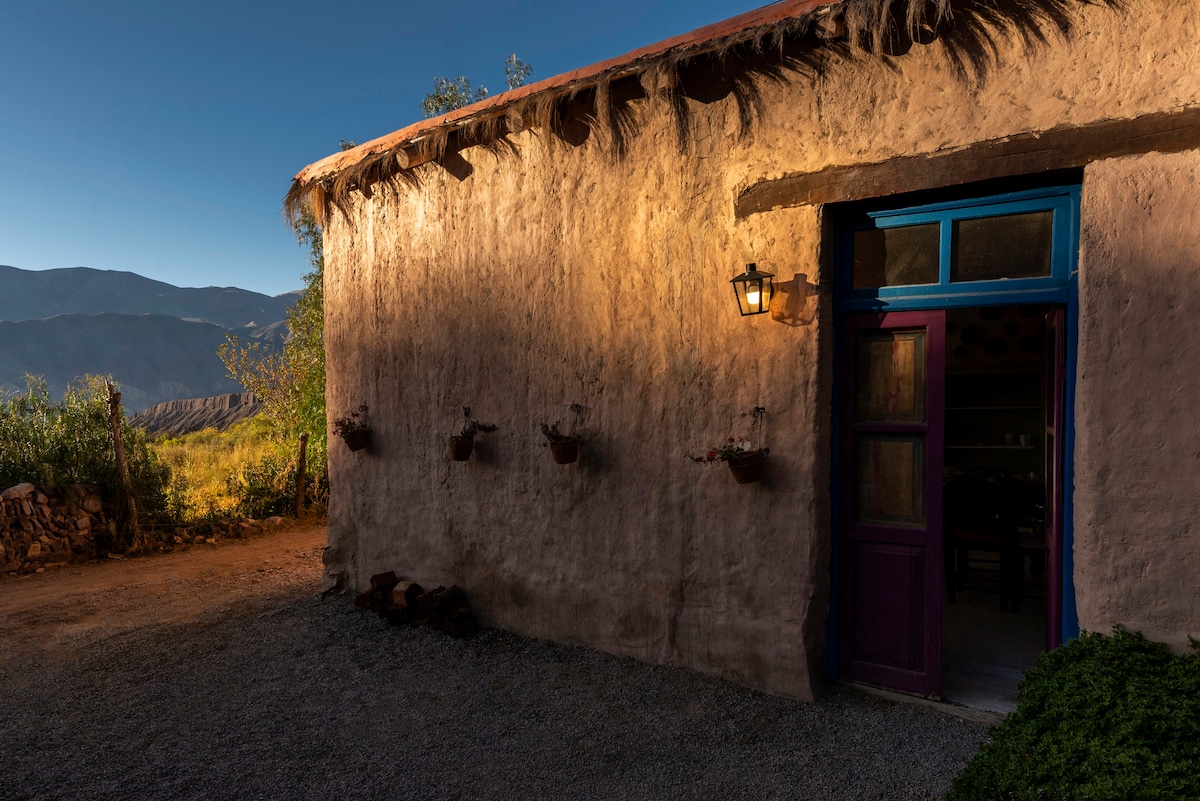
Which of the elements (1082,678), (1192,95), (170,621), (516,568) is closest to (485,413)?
→ (516,568)

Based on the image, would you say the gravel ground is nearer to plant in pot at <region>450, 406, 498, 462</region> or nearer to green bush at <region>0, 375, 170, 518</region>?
plant in pot at <region>450, 406, 498, 462</region>

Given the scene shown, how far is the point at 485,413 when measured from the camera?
4.75 m

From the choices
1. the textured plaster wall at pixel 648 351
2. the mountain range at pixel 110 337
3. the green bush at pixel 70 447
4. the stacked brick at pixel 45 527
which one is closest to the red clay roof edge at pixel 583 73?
the textured plaster wall at pixel 648 351

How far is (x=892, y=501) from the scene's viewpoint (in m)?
3.53

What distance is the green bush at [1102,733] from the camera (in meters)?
2.00

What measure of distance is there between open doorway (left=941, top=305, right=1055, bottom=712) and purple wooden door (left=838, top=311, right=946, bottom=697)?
39 cm

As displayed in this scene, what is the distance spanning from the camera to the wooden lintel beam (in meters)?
2.71

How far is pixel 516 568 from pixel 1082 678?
10.5ft

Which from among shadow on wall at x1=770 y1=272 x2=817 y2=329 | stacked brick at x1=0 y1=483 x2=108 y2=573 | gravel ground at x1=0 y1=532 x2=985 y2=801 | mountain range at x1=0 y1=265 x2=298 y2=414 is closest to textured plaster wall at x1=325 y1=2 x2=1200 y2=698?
shadow on wall at x1=770 y1=272 x2=817 y2=329

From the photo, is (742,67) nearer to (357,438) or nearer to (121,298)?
(357,438)

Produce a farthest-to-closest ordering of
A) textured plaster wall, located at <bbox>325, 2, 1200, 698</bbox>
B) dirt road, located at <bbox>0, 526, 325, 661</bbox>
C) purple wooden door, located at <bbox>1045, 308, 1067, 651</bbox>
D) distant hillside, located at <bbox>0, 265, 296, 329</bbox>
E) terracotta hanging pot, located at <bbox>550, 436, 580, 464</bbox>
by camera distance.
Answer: distant hillside, located at <bbox>0, 265, 296, 329</bbox>
dirt road, located at <bbox>0, 526, 325, 661</bbox>
terracotta hanging pot, located at <bbox>550, 436, 580, 464</bbox>
textured plaster wall, located at <bbox>325, 2, 1200, 698</bbox>
purple wooden door, located at <bbox>1045, 308, 1067, 651</bbox>

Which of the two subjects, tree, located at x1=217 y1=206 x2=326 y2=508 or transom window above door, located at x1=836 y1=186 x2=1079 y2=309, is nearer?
transom window above door, located at x1=836 y1=186 x2=1079 y2=309

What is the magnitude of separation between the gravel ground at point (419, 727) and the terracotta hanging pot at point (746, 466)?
1.21m

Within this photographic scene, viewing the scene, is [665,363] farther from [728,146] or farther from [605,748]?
[605,748]
